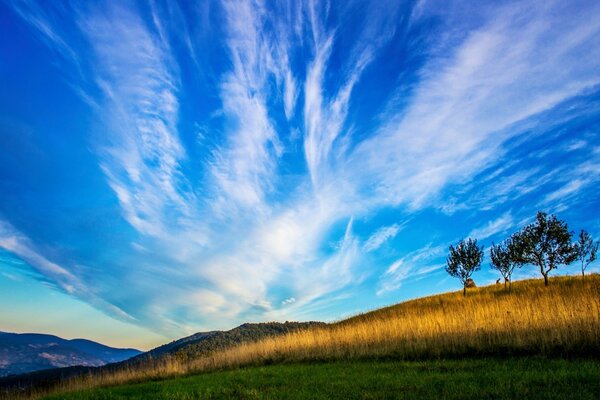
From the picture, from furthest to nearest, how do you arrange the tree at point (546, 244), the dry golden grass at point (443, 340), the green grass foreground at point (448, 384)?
the tree at point (546, 244) < the dry golden grass at point (443, 340) < the green grass foreground at point (448, 384)

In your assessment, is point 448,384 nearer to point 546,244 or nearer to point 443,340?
point 443,340

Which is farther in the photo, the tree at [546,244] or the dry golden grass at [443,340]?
the tree at [546,244]

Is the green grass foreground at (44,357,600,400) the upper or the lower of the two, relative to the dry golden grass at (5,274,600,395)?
lower

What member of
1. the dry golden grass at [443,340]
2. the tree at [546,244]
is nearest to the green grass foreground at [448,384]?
the dry golden grass at [443,340]

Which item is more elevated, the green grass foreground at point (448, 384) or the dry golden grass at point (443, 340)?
the dry golden grass at point (443, 340)

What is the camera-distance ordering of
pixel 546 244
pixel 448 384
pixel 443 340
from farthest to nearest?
pixel 546 244 → pixel 443 340 → pixel 448 384

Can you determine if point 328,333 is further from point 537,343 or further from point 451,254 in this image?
point 451,254

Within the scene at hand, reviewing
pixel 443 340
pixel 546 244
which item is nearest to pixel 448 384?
pixel 443 340

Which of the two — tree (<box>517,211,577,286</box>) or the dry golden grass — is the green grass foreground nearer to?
the dry golden grass

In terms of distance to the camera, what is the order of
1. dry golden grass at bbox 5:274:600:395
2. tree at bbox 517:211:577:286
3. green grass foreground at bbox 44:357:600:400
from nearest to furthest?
green grass foreground at bbox 44:357:600:400 < dry golden grass at bbox 5:274:600:395 < tree at bbox 517:211:577:286

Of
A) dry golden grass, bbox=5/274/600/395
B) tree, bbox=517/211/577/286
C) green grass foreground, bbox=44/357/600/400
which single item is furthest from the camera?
tree, bbox=517/211/577/286

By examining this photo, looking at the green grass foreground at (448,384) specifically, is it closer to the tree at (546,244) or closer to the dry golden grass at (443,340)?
the dry golden grass at (443,340)

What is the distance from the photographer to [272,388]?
1174 cm

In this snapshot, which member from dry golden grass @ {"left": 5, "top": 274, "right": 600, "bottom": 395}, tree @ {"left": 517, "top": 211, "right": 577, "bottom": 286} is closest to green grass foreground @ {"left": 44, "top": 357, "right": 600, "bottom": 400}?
dry golden grass @ {"left": 5, "top": 274, "right": 600, "bottom": 395}
